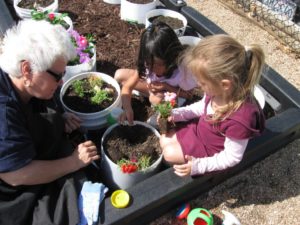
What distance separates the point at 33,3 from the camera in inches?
139

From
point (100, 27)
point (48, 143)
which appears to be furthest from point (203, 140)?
point (100, 27)

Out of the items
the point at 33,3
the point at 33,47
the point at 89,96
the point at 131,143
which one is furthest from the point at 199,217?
the point at 33,3

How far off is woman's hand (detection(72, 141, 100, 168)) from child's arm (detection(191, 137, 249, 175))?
59 centimetres

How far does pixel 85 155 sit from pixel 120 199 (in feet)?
1.07

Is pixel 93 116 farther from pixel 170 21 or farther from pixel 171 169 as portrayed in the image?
pixel 170 21

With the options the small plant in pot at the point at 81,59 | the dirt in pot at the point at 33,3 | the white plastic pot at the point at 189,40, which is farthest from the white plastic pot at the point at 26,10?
the white plastic pot at the point at 189,40

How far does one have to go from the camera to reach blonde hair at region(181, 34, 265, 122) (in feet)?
6.00

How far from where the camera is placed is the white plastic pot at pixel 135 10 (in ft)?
11.4

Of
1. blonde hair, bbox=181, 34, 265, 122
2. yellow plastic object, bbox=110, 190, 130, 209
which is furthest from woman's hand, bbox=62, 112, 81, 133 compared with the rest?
blonde hair, bbox=181, 34, 265, 122

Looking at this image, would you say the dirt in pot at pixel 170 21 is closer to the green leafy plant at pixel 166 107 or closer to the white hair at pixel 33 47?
the green leafy plant at pixel 166 107

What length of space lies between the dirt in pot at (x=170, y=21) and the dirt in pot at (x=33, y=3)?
3.59ft

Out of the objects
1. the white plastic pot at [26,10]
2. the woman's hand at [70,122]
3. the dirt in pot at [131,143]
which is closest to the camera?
the dirt in pot at [131,143]

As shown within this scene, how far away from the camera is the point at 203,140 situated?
2.23 m

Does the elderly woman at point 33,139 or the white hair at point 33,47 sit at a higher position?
the white hair at point 33,47
